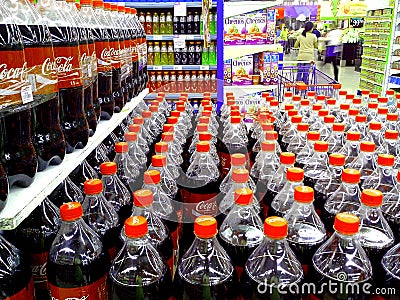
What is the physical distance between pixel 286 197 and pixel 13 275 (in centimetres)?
87

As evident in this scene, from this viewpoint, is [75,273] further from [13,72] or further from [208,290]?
[13,72]

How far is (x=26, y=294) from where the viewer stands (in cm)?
104

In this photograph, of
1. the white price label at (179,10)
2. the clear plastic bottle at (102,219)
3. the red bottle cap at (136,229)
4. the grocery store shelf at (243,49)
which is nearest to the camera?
the red bottle cap at (136,229)

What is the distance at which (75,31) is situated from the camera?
127 centimetres

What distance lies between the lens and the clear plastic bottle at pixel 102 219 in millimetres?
1248

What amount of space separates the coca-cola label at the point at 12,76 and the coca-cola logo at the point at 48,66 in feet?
0.30

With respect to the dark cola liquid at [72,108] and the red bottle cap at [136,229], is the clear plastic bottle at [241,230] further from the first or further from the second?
the dark cola liquid at [72,108]

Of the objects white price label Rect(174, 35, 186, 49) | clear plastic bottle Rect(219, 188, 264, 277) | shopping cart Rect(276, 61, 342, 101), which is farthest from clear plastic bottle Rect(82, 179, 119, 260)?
white price label Rect(174, 35, 186, 49)

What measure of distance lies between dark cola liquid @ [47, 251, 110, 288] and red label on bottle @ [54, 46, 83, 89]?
521 mm

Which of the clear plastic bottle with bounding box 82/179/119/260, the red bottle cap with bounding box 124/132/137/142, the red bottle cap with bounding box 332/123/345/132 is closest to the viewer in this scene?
the clear plastic bottle with bounding box 82/179/119/260

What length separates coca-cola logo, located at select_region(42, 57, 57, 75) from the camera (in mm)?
1029

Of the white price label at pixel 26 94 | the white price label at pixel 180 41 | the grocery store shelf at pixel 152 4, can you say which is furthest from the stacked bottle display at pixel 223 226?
the grocery store shelf at pixel 152 4

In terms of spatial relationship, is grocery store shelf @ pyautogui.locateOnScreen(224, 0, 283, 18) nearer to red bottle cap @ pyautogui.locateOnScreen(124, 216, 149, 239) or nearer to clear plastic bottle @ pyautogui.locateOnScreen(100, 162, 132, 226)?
clear plastic bottle @ pyautogui.locateOnScreen(100, 162, 132, 226)

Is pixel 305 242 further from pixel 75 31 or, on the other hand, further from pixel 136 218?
Result: pixel 75 31
